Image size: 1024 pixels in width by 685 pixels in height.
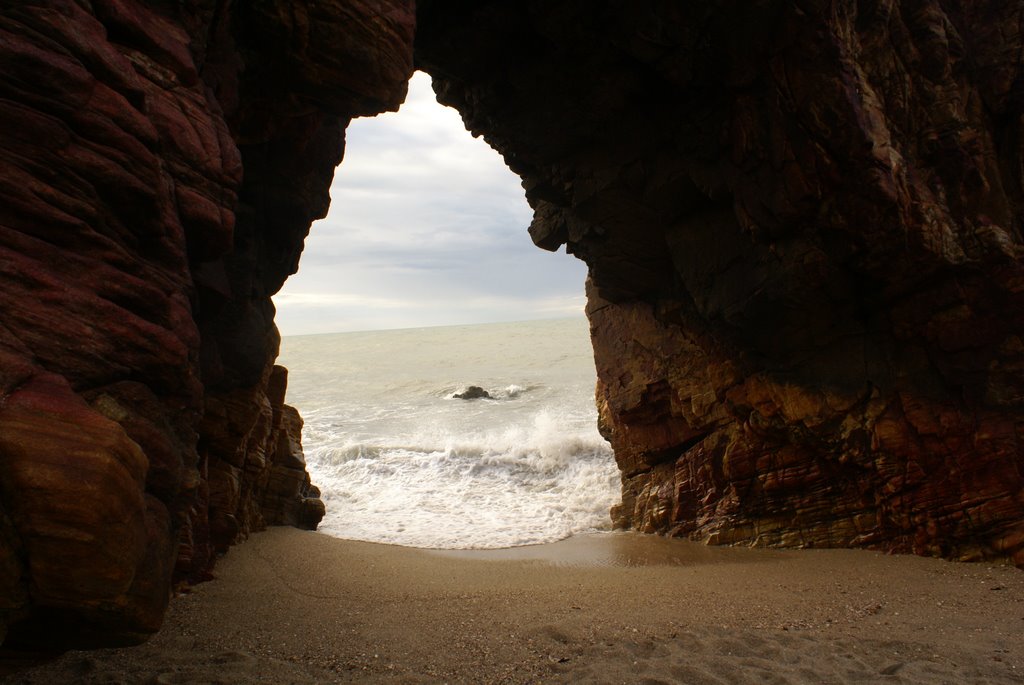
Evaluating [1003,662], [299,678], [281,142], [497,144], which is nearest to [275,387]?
[281,142]

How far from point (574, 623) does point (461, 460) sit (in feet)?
39.4

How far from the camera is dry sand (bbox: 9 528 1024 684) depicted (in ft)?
17.1

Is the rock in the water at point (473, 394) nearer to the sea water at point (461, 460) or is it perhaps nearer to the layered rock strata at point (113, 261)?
the sea water at point (461, 460)

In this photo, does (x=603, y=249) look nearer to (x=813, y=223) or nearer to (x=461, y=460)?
(x=813, y=223)

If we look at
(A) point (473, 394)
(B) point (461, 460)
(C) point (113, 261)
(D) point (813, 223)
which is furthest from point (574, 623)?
(A) point (473, 394)

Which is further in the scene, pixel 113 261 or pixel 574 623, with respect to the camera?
pixel 574 623

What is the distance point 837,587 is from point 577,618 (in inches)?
153

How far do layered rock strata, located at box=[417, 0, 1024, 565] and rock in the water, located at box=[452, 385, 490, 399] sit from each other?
804 inches

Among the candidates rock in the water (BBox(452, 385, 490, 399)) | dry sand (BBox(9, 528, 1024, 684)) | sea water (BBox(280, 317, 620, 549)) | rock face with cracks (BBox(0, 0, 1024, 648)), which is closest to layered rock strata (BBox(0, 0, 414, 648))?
rock face with cracks (BBox(0, 0, 1024, 648))

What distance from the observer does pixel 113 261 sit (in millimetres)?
4465

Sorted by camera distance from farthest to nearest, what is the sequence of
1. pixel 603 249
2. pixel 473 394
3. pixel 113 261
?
pixel 473 394
pixel 603 249
pixel 113 261

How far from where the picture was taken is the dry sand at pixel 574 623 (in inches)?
206

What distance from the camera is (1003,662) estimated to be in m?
5.68

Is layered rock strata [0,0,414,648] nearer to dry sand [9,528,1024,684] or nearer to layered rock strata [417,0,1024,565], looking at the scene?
dry sand [9,528,1024,684]
